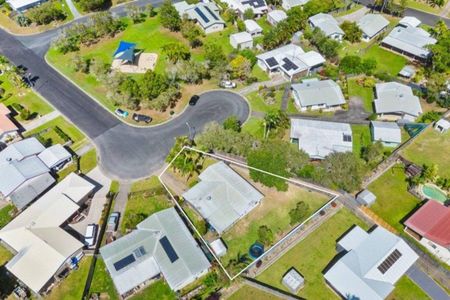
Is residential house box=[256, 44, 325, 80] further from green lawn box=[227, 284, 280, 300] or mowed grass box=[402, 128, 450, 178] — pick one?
green lawn box=[227, 284, 280, 300]

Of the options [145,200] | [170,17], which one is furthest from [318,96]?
[170,17]

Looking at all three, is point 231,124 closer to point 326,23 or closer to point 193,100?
point 193,100

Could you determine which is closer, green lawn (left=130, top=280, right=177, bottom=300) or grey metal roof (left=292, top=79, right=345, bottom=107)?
green lawn (left=130, top=280, right=177, bottom=300)

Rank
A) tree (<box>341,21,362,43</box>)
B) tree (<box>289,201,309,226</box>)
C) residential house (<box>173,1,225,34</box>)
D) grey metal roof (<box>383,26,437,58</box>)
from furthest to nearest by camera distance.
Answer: residential house (<box>173,1,225,34</box>)
tree (<box>341,21,362,43</box>)
grey metal roof (<box>383,26,437,58</box>)
tree (<box>289,201,309,226</box>)

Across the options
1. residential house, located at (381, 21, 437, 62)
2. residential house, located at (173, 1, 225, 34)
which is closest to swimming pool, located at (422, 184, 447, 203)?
residential house, located at (381, 21, 437, 62)

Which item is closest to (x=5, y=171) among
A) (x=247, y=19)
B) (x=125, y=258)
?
(x=125, y=258)

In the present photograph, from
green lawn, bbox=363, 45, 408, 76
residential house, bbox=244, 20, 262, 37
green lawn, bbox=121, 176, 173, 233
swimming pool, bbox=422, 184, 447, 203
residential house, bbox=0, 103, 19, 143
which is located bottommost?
A: swimming pool, bbox=422, 184, 447, 203

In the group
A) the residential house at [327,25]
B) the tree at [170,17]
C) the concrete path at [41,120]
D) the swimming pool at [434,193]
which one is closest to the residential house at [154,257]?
the concrete path at [41,120]

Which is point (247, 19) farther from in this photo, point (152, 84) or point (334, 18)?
point (152, 84)

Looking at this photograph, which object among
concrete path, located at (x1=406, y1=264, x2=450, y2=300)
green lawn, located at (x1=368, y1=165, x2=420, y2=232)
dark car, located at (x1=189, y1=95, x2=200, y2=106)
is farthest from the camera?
dark car, located at (x1=189, y1=95, x2=200, y2=106)
